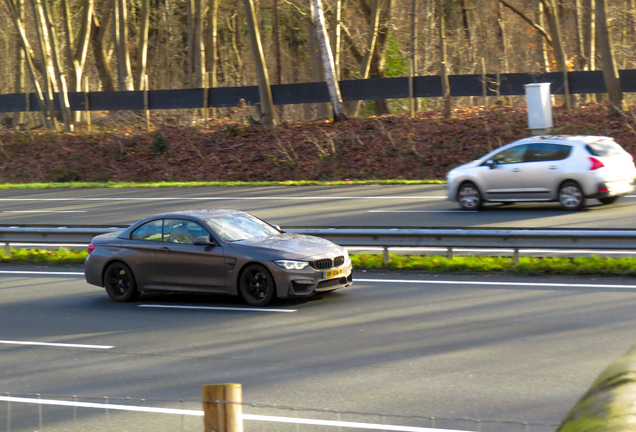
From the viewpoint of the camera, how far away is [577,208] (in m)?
17.9

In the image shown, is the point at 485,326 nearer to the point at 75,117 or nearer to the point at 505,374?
the point at 505,374

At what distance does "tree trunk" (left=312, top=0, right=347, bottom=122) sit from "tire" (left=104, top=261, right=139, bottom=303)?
1931 centimetres

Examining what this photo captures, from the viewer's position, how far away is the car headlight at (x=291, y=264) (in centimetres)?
1082

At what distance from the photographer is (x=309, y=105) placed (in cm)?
3753

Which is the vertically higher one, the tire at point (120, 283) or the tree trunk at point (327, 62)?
the tree trunk at point (327, 62)

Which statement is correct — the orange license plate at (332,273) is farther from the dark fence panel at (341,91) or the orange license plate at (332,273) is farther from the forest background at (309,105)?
the dark fence panel at (341,91)

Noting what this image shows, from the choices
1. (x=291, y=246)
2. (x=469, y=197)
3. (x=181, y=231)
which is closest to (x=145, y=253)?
(x=181, y=231)

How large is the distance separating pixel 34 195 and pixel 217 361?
2142cm

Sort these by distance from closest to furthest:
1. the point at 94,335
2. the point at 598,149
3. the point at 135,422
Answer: the point at 135,422
the point at 94,335
the point at 598,149

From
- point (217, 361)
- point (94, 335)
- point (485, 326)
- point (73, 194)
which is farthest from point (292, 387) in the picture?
point (73, 194)

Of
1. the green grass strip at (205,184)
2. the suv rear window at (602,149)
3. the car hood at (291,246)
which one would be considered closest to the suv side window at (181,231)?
the car hood at (291,246)

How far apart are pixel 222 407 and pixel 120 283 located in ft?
30.2

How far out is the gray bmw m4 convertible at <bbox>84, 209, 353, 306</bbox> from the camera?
10.9 metres

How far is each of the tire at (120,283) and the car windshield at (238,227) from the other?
1569mm
